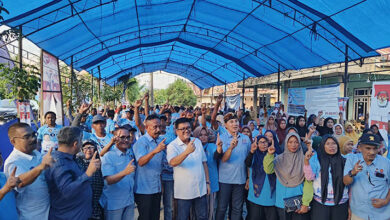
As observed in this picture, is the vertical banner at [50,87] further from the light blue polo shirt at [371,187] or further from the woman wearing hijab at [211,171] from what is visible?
the light blue polo shirt at [371,187]

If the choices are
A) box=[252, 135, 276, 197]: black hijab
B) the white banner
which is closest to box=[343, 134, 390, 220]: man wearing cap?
box=[252, 135, 276, 197]: black hijab

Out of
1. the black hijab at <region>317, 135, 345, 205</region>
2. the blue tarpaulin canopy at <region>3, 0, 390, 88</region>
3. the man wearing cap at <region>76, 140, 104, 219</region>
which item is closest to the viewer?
the man wearing cap at <region>76, 140, 104, 219</region>

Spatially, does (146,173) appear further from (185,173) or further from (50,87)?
(50,87)

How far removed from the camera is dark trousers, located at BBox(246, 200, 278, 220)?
374cm

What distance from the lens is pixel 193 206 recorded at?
3.59 m

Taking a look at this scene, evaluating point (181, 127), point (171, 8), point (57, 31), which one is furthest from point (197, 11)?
point (181, 127)

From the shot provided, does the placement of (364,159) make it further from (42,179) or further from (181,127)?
(42,179)

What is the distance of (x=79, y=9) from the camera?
7.91 m

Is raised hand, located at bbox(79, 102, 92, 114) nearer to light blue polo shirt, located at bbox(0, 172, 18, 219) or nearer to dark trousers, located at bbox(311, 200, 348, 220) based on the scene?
light blue polo shirt, located at bbox(0, 172, 18, 219)

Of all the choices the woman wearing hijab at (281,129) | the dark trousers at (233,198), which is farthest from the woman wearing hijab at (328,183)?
the woman wearing hijab at (281,129)

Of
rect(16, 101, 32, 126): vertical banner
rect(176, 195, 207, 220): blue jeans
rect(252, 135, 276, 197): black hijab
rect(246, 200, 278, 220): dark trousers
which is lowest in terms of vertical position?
rect(246, 200, 278, 220): dark trousers

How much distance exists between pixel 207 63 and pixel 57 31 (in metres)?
11.6

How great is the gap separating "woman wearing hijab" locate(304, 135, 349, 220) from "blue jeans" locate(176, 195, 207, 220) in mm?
1321

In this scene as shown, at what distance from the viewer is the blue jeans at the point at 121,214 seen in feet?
10.1
